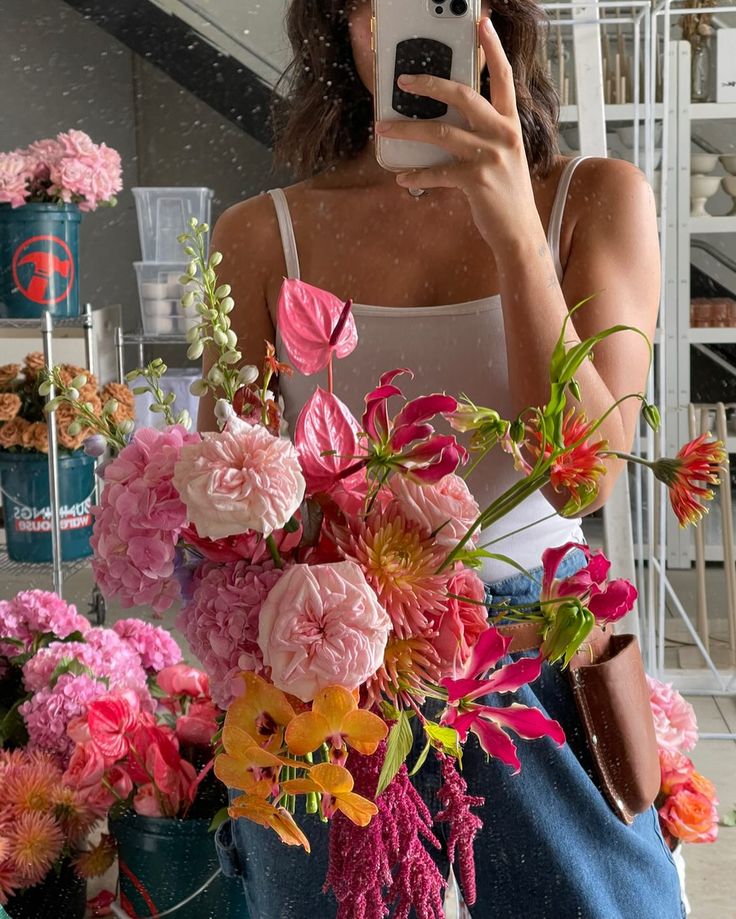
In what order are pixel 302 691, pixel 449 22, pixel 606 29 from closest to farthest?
pixel 302 691 < pixel 449 22 < pixel 606 29

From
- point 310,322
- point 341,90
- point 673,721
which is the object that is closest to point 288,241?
point 341,90

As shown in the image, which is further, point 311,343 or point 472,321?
point 472,321

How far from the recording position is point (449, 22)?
415mm

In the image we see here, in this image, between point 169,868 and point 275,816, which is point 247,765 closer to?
point 275,816

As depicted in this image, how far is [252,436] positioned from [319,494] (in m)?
0.03

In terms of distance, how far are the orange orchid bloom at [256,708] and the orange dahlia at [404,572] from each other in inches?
1.5

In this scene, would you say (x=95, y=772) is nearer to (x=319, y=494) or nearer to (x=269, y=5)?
(x=319, y=494)

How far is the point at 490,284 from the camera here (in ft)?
1.69

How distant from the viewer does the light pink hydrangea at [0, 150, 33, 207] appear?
4.49ft

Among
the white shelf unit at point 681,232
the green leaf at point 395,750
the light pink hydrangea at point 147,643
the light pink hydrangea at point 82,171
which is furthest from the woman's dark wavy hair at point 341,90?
the white shelf unit at point 681,232

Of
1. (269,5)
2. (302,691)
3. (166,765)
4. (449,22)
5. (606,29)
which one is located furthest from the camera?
(606,29)

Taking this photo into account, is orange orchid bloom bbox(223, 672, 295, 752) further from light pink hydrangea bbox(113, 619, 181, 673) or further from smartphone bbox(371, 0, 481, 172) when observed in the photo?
light pink hydrangea bbox(113, 619, 181, 673)

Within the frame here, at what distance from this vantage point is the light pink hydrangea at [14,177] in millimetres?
1367

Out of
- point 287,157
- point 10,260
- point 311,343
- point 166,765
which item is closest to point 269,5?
point 10,260
